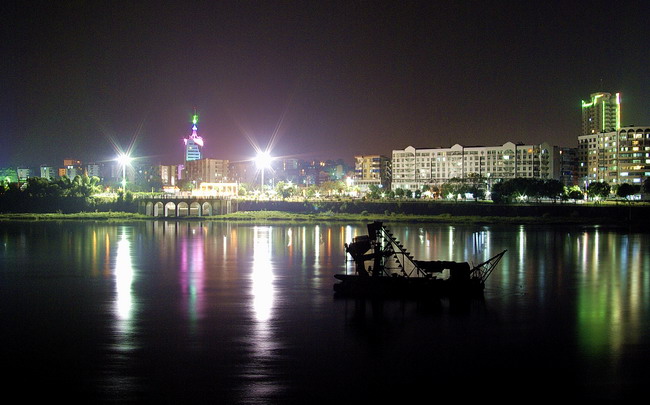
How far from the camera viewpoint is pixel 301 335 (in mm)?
18391

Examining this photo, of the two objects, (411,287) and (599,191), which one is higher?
(599,191)

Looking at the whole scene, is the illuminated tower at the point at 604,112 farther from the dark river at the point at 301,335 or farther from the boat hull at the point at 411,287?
the boat hull at the point at 411,287

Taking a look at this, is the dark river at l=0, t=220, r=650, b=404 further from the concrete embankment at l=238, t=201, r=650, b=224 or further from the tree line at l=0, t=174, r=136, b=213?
the tree line at l=0, t=174, r=136, b=213

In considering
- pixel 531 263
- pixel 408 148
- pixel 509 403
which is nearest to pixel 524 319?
pixel 509 403

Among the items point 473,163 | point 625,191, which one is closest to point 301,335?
point 625,191

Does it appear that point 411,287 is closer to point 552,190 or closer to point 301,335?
point 301,335

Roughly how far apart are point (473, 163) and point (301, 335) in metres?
112

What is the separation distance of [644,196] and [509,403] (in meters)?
92.9

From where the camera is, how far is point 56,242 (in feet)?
158

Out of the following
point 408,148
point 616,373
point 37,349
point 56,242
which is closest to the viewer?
point 616,373

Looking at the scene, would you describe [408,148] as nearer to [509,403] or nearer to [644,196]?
[644,196]

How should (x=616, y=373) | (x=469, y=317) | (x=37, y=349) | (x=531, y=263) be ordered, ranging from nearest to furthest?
(x=616, y=373) → (x=37, y=349) → (x=469, y=317) → (x=531, y=263)

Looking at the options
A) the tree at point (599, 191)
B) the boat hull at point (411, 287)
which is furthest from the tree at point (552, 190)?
the boat hull at point (411, 287)

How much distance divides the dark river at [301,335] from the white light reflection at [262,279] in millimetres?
120
